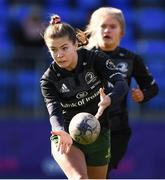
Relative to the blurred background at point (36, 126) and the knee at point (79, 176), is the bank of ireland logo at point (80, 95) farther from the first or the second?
the blurred background at point (36, 126)

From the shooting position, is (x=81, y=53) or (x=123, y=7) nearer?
(x=81, y=53)

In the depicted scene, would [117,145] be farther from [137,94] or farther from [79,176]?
[79,176]

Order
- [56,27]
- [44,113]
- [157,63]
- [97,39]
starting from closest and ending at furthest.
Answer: [56,27], [97,39], [44,113], [157,63]

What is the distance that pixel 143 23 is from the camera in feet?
45.8

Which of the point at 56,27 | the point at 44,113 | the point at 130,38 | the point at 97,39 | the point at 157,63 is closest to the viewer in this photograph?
the point at 56,27

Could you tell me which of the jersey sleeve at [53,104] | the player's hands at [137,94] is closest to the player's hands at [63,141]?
the jersey sleeve at [53,104]

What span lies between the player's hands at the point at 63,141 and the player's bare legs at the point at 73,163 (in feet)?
1.01

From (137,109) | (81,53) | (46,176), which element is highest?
(81,53)

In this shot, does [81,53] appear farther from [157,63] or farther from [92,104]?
[157,63]

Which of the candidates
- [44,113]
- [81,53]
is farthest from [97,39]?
[44,113]

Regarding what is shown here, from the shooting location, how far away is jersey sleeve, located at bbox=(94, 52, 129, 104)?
6070mm

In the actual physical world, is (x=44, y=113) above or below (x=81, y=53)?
below

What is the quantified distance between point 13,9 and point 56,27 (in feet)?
25.9

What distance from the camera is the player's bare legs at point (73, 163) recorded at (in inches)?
235
